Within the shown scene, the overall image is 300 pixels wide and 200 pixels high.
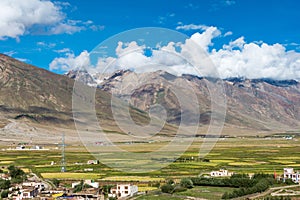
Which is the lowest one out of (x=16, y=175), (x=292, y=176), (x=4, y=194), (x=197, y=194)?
(x=197, y=194)

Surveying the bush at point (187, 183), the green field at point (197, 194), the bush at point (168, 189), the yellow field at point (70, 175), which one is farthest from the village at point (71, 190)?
the yellow field at point (70, 175)

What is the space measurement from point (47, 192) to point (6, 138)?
366 ft

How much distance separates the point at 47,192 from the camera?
1542 inches

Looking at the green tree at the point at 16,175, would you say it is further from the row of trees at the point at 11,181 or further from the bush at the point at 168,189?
the bush at the point at 168,189

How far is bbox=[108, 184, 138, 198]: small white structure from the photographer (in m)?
38.1

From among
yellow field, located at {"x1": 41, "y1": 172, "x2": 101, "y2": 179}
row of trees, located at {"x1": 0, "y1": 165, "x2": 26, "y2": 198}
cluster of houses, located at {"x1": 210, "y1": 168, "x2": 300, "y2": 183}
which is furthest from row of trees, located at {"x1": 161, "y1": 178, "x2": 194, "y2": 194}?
row of trees, located at {"x1": 0, "y1": 165, "x2": 26, "y2": 198}

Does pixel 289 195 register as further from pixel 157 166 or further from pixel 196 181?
pixel 157 166

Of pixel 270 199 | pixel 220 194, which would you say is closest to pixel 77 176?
pixel 220 194

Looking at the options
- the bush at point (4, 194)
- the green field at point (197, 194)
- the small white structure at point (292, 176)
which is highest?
the small white structure at point (292, 176)

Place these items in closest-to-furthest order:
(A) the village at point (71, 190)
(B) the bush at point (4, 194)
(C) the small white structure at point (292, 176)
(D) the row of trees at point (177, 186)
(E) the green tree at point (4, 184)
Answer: (A) the village at point (71, 190) → (B) the bush at point (4, 194) → (D) the row of trees at point (177, 186) → (E) the green tree at point (4, 184) → (C) the small white structure at point (292, 176)

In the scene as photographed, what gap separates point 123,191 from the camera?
38469 millimetres

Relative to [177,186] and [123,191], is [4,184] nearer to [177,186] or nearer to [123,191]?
[123,191]

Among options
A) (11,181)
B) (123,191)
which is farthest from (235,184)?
(11,181)

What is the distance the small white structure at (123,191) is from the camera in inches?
1500
